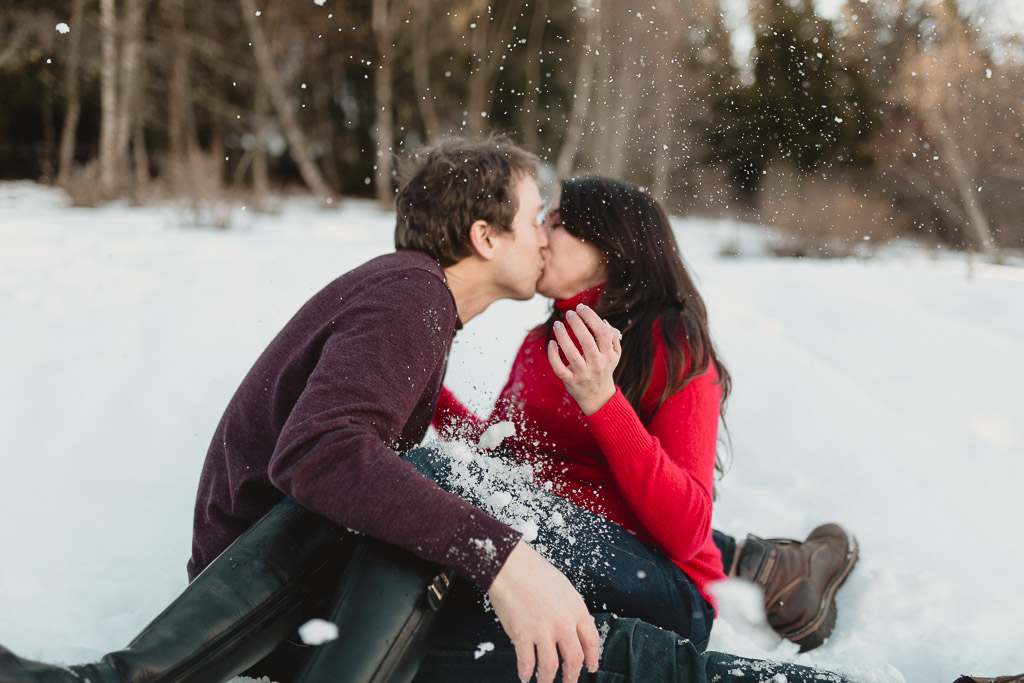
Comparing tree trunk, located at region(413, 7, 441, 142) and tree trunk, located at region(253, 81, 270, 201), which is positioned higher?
tree trunk, located at region(413, 7, 441, 142)

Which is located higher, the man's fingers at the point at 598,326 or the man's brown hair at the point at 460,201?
the man's brown hair at the point at 460,201

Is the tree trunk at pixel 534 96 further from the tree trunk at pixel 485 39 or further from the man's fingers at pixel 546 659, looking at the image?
the man's fingers at pixel 546 659

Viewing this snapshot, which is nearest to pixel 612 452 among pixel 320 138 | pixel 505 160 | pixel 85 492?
pixel 505 160

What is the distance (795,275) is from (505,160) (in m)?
3.07

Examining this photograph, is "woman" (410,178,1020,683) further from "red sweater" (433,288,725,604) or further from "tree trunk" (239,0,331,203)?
"tree trunk" (239,0,331,203)

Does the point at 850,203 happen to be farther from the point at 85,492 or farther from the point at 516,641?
the point at 85,492

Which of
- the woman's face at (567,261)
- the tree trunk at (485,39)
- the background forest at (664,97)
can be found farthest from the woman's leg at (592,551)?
the tree trunk at (485,39)

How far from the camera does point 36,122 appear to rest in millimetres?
8883

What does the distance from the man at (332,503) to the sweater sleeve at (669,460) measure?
282 mm

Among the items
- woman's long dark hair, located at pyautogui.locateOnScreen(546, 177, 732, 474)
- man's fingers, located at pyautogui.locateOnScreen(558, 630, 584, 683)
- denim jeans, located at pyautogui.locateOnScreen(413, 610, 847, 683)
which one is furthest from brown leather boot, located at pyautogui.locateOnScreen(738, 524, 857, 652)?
man's fingers, located at pyautogui.locateOnScreen(558, 630, 584, 683)

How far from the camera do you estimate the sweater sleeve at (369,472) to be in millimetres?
915

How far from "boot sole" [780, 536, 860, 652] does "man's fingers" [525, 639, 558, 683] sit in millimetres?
981

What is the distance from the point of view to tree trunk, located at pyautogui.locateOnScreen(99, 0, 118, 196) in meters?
7.26

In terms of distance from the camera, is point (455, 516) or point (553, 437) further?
point (553, 437)
